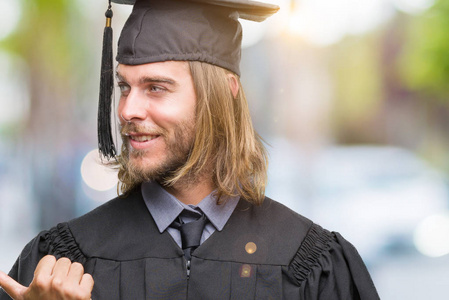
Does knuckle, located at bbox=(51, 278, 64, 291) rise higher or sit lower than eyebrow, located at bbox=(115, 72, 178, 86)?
lower

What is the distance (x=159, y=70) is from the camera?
179cm

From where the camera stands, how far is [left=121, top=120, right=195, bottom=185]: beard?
1.77 meters

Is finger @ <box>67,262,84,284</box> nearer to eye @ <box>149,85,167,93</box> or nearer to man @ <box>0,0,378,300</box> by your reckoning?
man @ <box>0,0,378,300</box>

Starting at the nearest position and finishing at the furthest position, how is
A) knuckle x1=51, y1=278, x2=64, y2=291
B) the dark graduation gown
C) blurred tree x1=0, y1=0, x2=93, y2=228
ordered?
1. knuckle x1=51, y1=278, x2=64, y2=291
2. the dark graduation gown
3. blurred tree x1=0, y1=0, x2=93, y2=228

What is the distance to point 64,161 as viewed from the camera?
4.56 metres

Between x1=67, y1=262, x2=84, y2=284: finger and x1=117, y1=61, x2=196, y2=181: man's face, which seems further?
x1=117, y1=61, x2=196, y2=181: man's face

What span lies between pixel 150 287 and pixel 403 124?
4907mm

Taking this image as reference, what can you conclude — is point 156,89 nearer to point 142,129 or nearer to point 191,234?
point 142,129

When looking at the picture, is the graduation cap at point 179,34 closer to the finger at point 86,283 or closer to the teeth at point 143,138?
the teeth at point 143,138

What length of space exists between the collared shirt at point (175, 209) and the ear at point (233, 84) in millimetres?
438

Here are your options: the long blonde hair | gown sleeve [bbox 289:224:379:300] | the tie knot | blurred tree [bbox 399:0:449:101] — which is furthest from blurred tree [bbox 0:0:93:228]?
blurred tree [bbox 399:0:449:101]

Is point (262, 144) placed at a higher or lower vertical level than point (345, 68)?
lower

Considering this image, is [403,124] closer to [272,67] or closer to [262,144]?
[272,67]

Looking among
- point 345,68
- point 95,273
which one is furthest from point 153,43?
point 345,68
